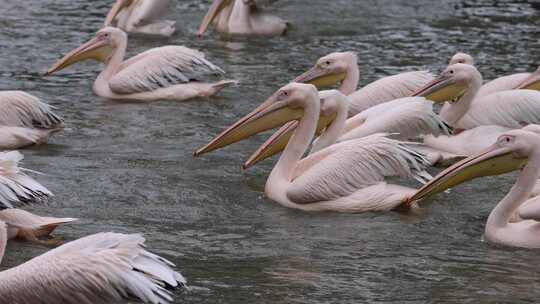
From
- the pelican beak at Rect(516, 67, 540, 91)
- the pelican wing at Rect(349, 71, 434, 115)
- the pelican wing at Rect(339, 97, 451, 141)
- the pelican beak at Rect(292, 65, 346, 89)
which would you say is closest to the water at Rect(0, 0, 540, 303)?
the pelican wing at Rect(339, 97, 451, 141)

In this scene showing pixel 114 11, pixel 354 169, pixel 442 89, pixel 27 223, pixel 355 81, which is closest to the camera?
pixel 27 223

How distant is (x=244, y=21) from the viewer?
12.7m

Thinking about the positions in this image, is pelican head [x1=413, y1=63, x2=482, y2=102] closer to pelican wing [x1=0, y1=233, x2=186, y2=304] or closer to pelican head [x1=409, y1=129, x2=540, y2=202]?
pelican head [x1=409, y1=129, x2=540, y2=202]

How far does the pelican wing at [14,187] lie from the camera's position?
18.9ft

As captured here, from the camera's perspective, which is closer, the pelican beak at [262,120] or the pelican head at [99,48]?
the pelican beak at [262,120]

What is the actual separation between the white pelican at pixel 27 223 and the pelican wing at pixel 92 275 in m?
1.20

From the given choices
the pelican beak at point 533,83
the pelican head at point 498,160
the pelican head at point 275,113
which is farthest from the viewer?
the pelican beak at point 533,83

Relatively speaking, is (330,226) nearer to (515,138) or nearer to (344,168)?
(344,168)

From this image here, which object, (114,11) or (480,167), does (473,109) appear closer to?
(480,167)

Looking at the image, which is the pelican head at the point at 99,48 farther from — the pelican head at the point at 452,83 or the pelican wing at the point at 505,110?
the pelican wing at the point at 505,110

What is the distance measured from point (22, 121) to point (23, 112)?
6cm

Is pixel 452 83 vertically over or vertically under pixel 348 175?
over

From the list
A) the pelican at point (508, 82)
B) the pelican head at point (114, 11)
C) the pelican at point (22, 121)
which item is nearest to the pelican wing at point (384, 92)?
the pelican at point (508, 82)

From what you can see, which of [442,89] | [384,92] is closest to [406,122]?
[442,89]
